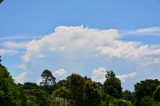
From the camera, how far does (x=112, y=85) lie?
5610 inches

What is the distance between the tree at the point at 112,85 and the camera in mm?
140625

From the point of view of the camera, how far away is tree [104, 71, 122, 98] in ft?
461

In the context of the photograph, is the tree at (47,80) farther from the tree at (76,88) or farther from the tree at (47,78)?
the tree at (76,88)

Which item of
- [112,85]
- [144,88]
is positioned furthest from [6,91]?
[144,88]

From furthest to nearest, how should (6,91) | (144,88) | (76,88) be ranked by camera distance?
(144,88) → (76,88) → (6,91)

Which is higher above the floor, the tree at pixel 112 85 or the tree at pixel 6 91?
the tree at pixel 112 85

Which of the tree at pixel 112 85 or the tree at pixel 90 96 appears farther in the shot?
the tree at pixel 112 85

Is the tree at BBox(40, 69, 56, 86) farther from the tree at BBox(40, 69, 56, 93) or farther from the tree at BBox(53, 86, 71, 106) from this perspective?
the tree at BBox(53, 86, 71, 106)

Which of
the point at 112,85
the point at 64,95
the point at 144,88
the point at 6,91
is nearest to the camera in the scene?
the point at 6,91

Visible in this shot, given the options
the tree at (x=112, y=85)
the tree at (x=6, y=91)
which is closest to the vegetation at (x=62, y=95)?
the tree at (x=6, y=91)

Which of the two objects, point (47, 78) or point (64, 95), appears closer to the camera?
point (64, 95)

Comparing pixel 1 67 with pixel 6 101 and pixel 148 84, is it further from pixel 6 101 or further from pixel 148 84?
pixel 148 84

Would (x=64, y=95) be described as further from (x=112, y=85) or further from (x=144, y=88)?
(x=144, y=88)

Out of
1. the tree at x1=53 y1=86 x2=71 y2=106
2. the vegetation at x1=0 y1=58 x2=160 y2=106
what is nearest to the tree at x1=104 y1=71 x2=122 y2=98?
the vegetation at x1=0 y1=58 x2=160 y2=106
